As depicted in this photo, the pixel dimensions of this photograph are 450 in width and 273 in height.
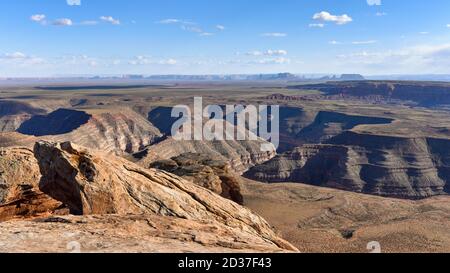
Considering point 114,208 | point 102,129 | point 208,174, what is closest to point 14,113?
point 102,129

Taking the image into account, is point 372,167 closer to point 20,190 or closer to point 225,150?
point 225,150

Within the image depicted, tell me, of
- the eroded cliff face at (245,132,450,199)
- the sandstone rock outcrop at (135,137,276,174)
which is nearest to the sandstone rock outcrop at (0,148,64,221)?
the sandstone rock outcrop at (135,137,276,174)

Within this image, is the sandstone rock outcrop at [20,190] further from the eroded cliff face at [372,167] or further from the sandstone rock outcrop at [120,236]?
the eroded cliff face at [372,167]

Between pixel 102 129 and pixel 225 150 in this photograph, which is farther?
pixel 102 129

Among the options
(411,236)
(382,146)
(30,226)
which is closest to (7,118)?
(382,146)

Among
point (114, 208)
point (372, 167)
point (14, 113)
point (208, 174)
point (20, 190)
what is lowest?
point (372, 167)
